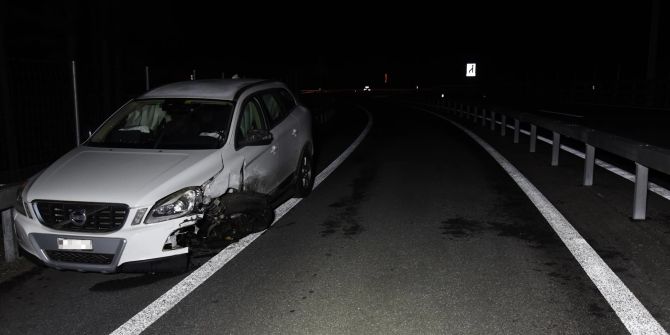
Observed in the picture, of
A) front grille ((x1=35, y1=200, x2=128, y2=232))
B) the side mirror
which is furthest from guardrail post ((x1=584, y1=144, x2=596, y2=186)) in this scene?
front grille ((x1=35, y1=200, x2=128, y2=232))

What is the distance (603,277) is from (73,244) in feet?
13.9

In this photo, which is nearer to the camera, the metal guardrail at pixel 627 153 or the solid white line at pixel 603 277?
the solid white line at pixel 603 277

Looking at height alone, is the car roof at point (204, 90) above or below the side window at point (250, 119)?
above

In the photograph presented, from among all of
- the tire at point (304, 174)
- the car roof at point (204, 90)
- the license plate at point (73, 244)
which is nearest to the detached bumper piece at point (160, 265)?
the license plate at point (73, 244)

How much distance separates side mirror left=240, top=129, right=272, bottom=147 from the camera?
652cm

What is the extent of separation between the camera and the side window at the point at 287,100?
8578mm

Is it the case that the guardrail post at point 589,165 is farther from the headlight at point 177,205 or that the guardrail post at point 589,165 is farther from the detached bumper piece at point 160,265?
the detached bumper piece at point 160,265

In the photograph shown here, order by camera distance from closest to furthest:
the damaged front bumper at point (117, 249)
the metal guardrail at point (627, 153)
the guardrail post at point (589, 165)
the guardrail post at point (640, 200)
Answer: the damaged front bumper at point (117, 249)
the metal guardrail at point (627, 153)
the guardrail post at point (640, 200)
the guardrail post at point (589, 165)

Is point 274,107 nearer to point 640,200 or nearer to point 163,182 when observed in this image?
point 163,182

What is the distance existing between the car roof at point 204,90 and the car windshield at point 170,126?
86mm

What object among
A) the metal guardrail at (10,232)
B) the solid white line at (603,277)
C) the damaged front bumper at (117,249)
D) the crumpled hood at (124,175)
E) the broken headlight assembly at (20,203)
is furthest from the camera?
the metal guardrail at (10,232)

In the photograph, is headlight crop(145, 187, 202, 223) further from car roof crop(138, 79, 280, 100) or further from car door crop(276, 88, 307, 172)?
car door crop(276, 88, 307, 172)

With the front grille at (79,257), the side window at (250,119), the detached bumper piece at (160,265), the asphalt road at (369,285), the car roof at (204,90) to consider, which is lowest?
the asphalt road at (369,285)

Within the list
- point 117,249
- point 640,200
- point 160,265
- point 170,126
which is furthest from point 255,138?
point 640,200
